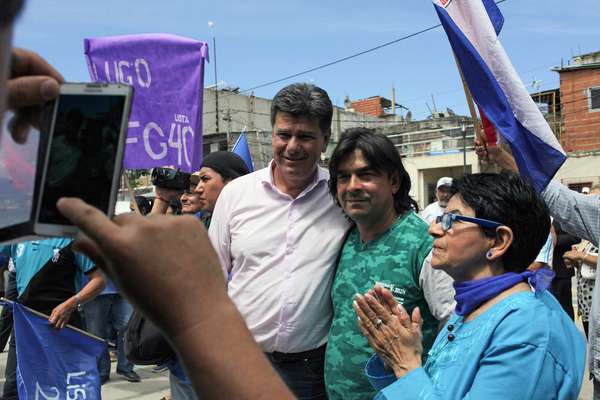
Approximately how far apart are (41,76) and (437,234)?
62.9 inches

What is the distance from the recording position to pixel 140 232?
73cm

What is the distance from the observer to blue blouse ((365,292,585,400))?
167 cm

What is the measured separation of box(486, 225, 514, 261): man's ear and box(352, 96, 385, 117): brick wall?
40.9 metres

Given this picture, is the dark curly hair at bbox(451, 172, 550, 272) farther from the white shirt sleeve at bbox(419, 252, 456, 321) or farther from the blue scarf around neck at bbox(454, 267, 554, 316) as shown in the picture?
the white shirt sleeve at bbox(419, 252, 456, 321)

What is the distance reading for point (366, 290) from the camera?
2426 millimetres

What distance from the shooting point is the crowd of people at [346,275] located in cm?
75

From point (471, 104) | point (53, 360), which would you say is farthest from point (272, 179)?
point (53, 360)

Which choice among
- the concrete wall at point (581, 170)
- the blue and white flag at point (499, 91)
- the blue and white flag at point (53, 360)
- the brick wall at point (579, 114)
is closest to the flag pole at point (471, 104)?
the blue and white flag at point (499, 91)

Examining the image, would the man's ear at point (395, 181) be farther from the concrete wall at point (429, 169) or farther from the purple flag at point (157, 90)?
the concrete wall at point (429, 169)

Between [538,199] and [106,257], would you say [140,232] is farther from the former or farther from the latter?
[538,199]

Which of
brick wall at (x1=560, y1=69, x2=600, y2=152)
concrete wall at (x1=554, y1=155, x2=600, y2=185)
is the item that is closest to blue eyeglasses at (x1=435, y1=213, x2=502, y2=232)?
concrete wall at (x1=554, y1=155, x2=600, y2=185)

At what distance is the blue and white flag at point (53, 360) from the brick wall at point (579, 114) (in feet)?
91.6

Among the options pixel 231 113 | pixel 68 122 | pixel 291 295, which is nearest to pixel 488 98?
pixel 291 295

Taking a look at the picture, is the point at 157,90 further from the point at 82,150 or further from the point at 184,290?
the point at 184,290
